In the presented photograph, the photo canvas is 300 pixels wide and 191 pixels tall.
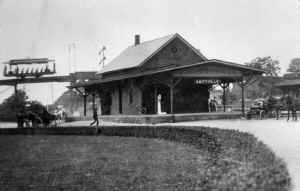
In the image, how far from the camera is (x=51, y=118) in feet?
96.0

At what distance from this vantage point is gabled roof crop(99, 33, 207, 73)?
119ft

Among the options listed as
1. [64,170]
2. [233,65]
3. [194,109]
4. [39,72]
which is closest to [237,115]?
[233,65]

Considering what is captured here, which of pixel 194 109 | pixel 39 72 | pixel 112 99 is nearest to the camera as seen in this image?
pixel 194 109

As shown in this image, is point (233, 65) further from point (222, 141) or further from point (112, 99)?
point (222, 141)

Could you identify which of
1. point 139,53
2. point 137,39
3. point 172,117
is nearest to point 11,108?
point 137,39

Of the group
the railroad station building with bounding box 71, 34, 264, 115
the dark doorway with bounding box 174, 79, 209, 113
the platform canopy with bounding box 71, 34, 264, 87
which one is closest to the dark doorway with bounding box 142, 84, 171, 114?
the railroad station building with bounding box 71, 34, 264, 115

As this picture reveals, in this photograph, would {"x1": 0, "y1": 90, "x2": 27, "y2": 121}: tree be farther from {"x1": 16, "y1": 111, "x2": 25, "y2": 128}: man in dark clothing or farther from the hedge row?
the hedge row

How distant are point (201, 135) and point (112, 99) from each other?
23.8 m

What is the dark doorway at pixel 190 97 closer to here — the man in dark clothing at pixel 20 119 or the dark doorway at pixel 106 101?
the dark doorway at pixel 106 101

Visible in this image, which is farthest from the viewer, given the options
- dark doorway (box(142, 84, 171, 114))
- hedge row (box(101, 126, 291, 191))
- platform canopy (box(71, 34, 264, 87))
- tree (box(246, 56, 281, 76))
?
tree (box(246, 56, 281, 76))

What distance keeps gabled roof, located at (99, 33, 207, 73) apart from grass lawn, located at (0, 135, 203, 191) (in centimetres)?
2004

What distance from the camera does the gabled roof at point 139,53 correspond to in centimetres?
3634

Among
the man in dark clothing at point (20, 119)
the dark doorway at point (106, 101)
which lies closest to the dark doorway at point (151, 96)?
the dark doorway at point (106, 101)

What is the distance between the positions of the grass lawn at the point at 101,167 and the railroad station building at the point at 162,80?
1281 centimetres
